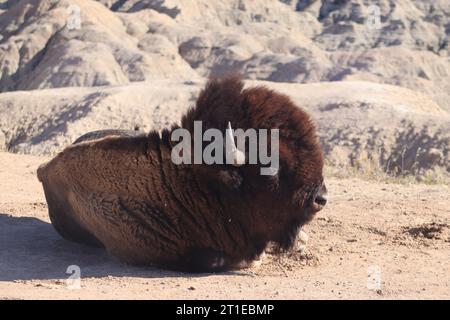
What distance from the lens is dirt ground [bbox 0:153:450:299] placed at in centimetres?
526

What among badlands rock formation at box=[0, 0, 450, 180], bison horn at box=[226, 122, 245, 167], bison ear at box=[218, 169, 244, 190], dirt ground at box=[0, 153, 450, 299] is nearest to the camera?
dirt ground at box=[0, 153, 450, 299]

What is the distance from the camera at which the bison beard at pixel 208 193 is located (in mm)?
5855

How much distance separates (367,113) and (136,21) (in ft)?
101

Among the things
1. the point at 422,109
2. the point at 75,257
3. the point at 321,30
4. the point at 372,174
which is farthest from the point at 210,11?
the point at 75,257

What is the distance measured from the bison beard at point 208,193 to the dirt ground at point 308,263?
21 cm

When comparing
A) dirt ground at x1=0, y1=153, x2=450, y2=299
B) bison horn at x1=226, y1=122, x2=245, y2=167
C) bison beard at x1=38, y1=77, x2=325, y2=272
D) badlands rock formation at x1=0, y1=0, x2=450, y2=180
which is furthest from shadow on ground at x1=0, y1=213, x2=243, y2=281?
badlands rock formation at x1=0, y1=0, x2=450, y2=180

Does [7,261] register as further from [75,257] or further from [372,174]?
[372,174]

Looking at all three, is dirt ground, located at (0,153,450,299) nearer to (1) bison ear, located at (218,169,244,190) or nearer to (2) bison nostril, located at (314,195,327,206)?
(2) bison nostril, located at (314,195,327,206)

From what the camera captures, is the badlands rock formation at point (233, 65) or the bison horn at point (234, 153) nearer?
the bison horn at point (234, 153)

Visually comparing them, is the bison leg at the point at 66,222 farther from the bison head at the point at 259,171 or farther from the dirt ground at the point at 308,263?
the bison head at the point at 259,171

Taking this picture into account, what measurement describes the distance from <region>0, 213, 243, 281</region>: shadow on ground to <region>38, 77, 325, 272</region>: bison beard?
200 mm

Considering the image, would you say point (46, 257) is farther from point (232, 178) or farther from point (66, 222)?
point (232, 178)

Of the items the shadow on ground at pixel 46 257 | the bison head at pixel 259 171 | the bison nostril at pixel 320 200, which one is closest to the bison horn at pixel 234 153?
the bison head at pixel 259 171

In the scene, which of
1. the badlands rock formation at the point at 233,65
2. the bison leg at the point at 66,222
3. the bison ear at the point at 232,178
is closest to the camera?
the bison ear at the point at 232,178
